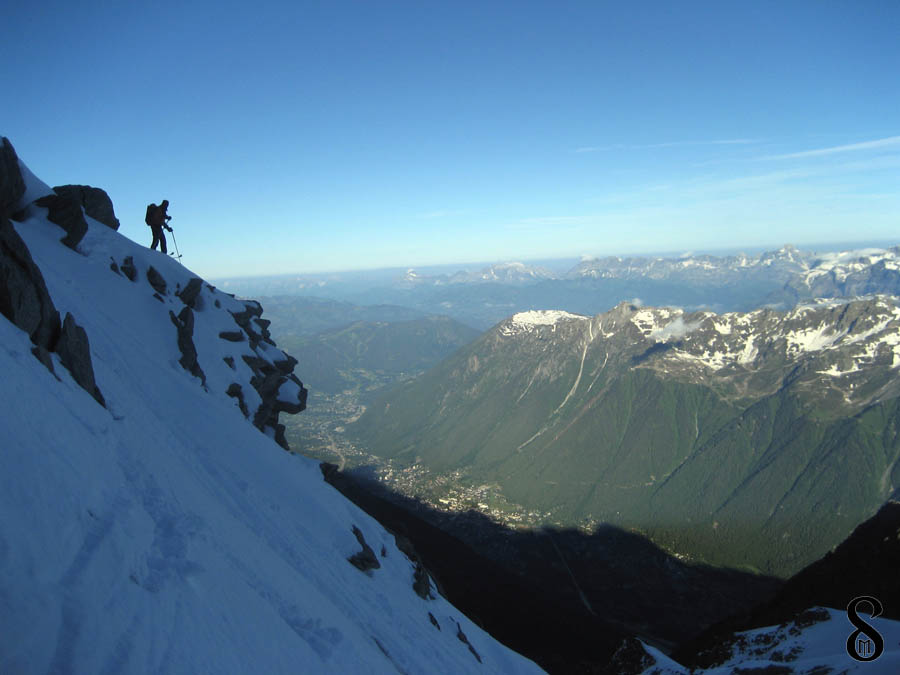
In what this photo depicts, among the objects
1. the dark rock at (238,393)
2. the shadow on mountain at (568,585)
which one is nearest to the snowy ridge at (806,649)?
the shadow on mountain at (568,585)

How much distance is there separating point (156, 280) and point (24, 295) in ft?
93.2

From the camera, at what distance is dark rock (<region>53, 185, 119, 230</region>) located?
1939 inches

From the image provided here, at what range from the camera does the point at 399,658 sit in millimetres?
25906

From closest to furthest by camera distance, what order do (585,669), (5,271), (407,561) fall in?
1. (5,271)
2. (407,561)
3. (585,669)

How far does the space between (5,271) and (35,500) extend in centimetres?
→ 1406

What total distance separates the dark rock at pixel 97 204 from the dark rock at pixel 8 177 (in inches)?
730

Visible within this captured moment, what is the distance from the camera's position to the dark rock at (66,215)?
38531mm

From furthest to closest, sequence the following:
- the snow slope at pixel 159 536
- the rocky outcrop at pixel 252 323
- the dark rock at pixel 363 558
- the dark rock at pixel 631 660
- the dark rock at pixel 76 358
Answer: the rocky outcrop at pixel 252 323
the dark rock at pixel 631 660
the dark rock at pixel 363 558
the dark rock at pixel 76 358
the snow slope at pixel 159 536

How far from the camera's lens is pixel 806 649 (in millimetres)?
32688

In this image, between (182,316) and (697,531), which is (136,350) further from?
(697,531)

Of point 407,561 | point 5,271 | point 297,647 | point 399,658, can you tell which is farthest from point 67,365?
point 407,561

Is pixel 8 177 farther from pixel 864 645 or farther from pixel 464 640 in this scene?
pixel 864 645

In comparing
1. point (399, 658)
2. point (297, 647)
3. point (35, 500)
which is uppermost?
point (35, 500)

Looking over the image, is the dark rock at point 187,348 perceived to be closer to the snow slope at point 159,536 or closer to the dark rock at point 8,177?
the snow slope at point 159,536
